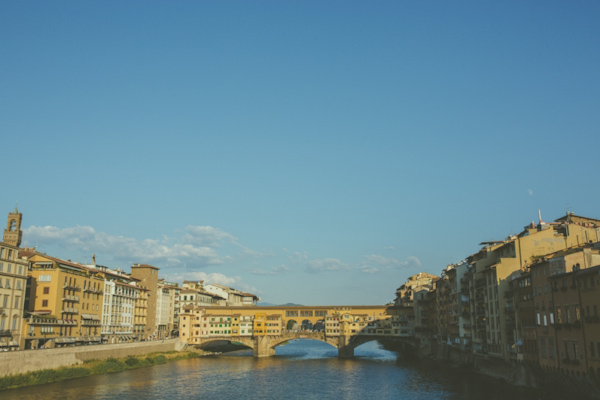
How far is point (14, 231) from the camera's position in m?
113

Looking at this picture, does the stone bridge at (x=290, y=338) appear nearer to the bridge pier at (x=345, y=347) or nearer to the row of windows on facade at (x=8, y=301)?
→ the bridge pier at (x=345, y=347)

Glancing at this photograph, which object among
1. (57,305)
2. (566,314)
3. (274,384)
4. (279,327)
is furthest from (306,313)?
(566,314)

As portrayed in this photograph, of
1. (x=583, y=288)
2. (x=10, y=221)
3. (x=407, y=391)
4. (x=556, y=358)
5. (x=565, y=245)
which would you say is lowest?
(x=407, y=391)

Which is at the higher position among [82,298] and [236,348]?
[82,298]

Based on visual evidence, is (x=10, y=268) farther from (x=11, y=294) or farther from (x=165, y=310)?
(x=165, y=310)

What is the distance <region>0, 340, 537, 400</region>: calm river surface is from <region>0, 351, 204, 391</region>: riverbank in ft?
5.45

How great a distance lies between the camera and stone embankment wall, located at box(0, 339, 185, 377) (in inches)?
2427

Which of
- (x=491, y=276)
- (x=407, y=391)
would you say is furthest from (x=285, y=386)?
(x=491, y=276)

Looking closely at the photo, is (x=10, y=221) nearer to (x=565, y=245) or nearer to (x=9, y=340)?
(x=9, y=340)

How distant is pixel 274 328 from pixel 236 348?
2311 cm

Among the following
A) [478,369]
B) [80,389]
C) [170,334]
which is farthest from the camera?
[170,334]

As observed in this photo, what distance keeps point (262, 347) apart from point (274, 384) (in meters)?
48.3

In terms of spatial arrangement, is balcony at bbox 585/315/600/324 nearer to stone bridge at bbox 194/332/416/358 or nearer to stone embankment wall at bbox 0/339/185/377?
stone embankment wall at bbox 0/339/185/377

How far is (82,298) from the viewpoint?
93.6m
